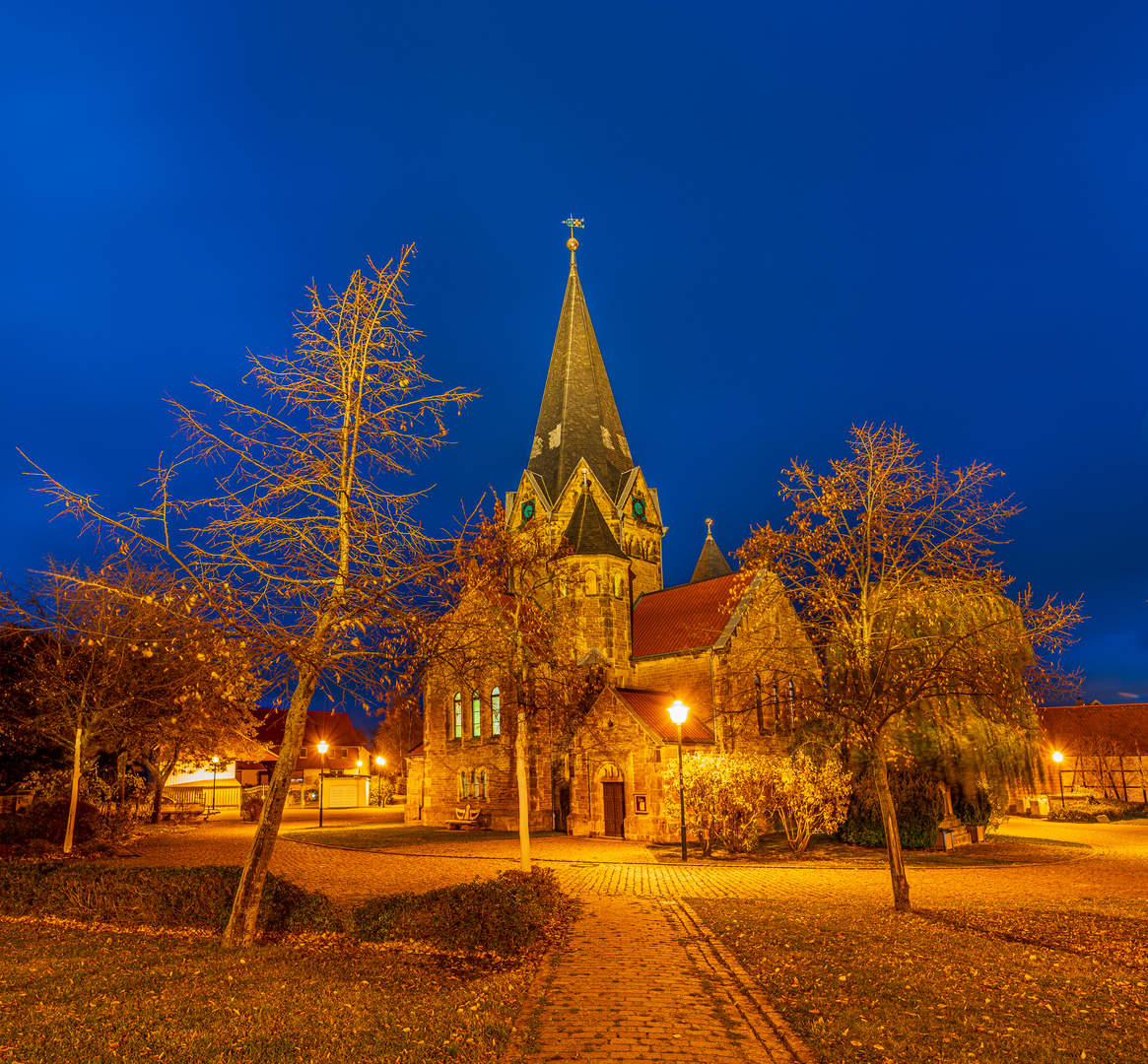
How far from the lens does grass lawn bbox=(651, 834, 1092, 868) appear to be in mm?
21578

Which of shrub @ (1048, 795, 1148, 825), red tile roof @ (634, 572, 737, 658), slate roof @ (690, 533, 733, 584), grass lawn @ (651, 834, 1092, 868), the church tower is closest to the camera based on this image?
grass lawn @ (651, 834, 1092, 868)

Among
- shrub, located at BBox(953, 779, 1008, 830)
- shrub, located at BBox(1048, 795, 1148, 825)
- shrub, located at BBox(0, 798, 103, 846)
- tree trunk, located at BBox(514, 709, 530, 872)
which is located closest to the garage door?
shrub, located at BBox(0, 798, 103, 846)

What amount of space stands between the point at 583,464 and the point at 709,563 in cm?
1149

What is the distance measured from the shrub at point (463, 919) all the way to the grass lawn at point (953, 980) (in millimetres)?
2745

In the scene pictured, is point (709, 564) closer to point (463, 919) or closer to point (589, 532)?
point (589, 532)

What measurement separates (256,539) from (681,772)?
15.6m

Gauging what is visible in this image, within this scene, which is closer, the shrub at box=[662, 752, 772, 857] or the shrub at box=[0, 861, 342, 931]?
the shrub at box=[0, 861, 342, 931]

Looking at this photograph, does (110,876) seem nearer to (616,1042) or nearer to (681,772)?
(616,1042)

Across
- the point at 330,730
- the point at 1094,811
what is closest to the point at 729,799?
the point at 1094,811

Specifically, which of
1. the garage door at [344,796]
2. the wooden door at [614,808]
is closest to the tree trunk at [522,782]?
the wooden door at [614,808]

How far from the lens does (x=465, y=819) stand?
35312 mm

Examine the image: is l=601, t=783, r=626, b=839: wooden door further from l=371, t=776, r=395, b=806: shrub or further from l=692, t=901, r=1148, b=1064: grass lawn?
l=371, t=776, r=395, b=806: shrub

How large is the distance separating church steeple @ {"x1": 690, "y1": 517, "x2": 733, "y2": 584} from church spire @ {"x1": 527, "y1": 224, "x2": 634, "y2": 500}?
736 cm

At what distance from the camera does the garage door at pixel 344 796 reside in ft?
196
